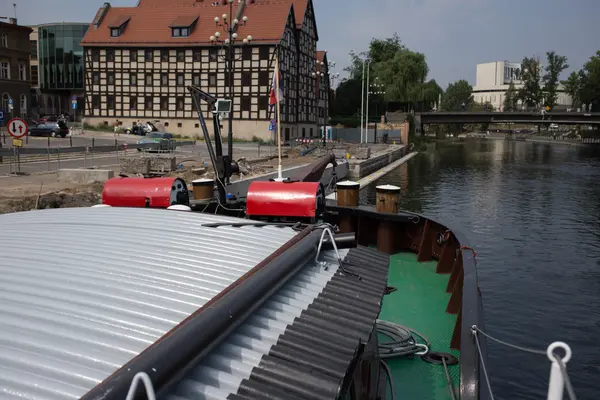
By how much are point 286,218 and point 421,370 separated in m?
3.02

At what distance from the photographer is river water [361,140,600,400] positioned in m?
10.6

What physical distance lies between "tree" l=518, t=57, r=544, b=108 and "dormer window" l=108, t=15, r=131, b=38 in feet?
334

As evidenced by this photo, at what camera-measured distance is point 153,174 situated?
2741 centimetres

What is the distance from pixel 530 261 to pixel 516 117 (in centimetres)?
7198

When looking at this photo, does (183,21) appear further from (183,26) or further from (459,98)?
(459,98)

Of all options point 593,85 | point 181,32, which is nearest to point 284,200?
point 181,32

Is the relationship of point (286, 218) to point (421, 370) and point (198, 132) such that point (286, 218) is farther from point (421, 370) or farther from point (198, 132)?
point (198, 132)

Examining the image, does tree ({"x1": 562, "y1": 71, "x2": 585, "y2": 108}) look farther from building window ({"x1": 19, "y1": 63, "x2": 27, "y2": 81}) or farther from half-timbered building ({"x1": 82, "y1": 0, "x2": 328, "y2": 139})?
building window ({"x1": 19, "y1": 63, "x2": 27, "y2": 81})

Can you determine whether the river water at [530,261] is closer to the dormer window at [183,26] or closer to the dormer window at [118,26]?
the dormer window at [183,26]

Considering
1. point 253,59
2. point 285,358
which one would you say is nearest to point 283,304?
point 285,358

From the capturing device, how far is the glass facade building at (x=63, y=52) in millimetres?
78938

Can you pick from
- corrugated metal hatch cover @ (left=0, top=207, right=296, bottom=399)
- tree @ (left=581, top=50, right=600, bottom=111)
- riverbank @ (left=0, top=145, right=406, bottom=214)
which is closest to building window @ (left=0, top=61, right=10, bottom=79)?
riverbank @ (left=0, top=145, right=406, bottom=214)

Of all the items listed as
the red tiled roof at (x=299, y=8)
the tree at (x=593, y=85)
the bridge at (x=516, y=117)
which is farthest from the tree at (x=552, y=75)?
the red tiled roof at (x=299, y=8)

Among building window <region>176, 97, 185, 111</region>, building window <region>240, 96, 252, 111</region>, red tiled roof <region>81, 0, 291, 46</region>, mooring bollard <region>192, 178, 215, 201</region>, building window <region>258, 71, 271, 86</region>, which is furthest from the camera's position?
building window <region>176, 97, 185, 111</region>
